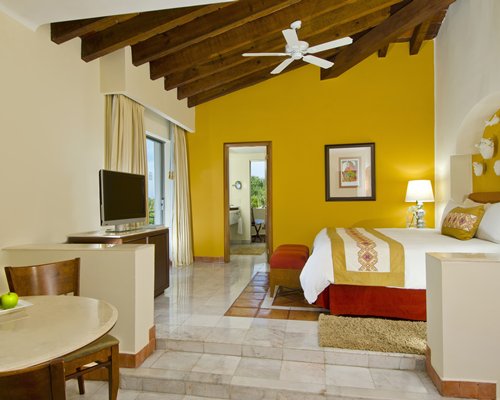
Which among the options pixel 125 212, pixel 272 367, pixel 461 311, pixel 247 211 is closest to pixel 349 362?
pixel 272 367

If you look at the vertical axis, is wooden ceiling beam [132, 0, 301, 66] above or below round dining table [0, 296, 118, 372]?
above

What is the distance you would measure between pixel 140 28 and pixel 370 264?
3.05m

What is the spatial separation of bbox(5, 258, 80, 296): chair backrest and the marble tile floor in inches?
30.2

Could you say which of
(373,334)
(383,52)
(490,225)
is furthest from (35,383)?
(383,52)

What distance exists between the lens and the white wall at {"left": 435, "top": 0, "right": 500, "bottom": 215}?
3.54m

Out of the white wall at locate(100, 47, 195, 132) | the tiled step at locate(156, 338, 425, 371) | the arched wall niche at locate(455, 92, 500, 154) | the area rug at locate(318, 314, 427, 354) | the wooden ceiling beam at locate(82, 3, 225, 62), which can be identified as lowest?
the tiled step at locate(156, 338, 425, 371)

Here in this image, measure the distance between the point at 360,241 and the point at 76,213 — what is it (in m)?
2.87

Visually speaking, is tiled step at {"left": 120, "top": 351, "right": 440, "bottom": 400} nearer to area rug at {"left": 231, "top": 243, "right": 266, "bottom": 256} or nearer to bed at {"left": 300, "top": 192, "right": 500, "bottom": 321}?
bed at {"left": 300, "top": 192, "right": 500, "bottom": 321}

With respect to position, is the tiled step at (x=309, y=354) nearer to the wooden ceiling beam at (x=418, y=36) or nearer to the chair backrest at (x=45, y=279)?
the chair backrest at (x=45, y=279)

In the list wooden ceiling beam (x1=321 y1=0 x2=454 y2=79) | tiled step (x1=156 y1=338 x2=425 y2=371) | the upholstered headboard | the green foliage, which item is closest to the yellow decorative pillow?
the upholstered headboard

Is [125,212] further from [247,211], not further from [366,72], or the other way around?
[247,211]

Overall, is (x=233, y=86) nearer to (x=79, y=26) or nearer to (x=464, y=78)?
(x=79, y=26)

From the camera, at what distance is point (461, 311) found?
201 centimetres

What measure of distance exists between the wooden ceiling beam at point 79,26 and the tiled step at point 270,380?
2858mm
